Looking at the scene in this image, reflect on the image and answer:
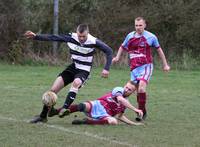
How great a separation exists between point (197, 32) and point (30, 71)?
11526mm

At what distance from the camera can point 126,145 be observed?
7.78 metres

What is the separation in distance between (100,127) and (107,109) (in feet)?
2.61

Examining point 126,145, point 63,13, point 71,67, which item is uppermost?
point 63,13

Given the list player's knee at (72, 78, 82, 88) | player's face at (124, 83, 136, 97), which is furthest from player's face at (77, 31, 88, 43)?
player's face at (124, 83, 136, 97)

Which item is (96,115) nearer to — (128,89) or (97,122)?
(97,122)

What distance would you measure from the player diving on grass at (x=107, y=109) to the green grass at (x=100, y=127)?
0.28m

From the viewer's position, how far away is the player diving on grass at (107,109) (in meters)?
9.90

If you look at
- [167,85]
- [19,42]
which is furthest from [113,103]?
[19,42]

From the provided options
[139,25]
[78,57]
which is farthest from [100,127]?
[139,25]

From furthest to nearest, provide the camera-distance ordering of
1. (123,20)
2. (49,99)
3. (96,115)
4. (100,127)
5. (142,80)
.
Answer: (123,20) < (142,80) < (96,115) < (49,99) < (100,127)

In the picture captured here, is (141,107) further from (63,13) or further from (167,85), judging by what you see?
(63,13)

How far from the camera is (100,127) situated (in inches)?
374

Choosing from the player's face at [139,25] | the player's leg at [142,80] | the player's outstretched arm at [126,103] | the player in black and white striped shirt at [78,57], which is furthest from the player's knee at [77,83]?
the player's face at [139,25]

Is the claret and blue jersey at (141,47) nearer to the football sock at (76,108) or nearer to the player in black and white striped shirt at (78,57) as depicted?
the player in black and white striped shirt at (78,57)
